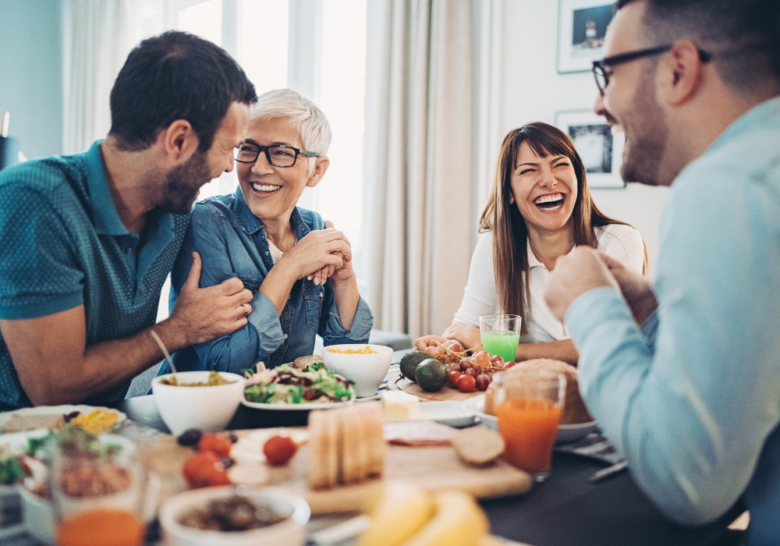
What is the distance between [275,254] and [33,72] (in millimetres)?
4954

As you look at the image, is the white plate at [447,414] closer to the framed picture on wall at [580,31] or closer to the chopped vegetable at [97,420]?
the chopped vegetable at [97,420]

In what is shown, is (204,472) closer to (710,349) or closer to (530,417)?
(530,417)

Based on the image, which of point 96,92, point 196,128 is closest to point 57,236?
point 196,128

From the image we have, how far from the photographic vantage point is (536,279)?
2.35 m

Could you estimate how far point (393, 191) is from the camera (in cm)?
379

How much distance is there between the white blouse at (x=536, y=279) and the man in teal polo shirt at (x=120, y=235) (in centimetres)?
108

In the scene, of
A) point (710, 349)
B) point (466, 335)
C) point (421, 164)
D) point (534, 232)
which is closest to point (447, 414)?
point (710, 349)

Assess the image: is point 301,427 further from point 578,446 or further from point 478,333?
point 478,333

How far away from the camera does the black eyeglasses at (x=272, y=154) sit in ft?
5.94

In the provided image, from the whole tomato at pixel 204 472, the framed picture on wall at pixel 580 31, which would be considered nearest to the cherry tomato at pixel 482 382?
the whole tomato at pixel 204 472

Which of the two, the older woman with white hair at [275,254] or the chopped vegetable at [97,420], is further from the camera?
the older woman with white hair at [275,254]

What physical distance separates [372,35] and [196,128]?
2929mm

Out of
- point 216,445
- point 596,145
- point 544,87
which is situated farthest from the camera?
point 544,87

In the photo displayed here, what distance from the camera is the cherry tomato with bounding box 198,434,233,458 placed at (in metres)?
0.91
